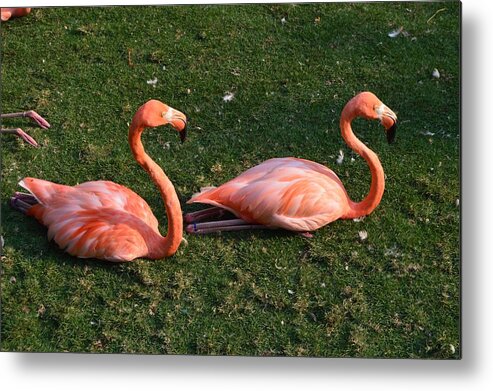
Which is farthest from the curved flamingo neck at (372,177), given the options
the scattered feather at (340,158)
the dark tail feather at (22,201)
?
the dark tail feather at (22,201)

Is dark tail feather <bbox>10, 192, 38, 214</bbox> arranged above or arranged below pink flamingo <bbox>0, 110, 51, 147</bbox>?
below

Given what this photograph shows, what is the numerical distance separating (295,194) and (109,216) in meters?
0.77

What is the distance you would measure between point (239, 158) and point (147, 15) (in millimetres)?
786

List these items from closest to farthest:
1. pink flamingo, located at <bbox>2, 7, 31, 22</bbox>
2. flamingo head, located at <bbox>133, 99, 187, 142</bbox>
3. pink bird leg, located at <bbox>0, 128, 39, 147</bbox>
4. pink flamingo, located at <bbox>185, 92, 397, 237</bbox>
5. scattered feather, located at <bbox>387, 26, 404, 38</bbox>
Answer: flamingo head, located at <bbox>133, 99, 187, 142</bbox> < pink flamingo, located at <bbox>185, 92, 397, 237</bbox> < pink flamingo, located at <bbox>2, 7, 31, 22</bbox> < pink bird leg, located at <bbox>0, 128, 39, 147</bbox> < scattered feather, located at <bbox>387, 26, 404, 38</bbox>

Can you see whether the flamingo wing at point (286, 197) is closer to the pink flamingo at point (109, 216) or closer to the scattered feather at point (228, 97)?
the pink flamingo at point (109, 216)

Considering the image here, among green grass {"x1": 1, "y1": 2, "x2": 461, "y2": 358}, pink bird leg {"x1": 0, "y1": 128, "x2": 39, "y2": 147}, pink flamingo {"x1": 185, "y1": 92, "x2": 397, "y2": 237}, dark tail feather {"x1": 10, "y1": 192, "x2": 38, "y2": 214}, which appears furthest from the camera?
pink bird leg {"x1": 0, "y1": 128, "x2": 39, "y2": 147}

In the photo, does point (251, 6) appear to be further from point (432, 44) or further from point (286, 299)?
point (286, 299)

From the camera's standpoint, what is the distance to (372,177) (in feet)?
10.0

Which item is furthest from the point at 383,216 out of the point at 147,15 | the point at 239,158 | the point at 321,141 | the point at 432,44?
the point at 147,15

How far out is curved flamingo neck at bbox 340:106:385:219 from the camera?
303 cm

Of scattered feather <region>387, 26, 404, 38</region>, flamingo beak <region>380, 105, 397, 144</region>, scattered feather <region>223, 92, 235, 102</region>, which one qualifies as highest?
scattered feather <region>387, 26, 404, 38</region>

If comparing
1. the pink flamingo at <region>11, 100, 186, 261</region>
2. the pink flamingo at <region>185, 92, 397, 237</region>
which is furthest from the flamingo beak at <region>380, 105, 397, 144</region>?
the pink flamingo at <region>11, 100, 186, 261</region>

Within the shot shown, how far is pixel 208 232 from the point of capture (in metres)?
3.07

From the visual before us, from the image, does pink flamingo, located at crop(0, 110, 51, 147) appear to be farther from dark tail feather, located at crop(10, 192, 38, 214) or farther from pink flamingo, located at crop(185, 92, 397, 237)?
pink flamingo, located at crop(185, 92, 397, 237)
